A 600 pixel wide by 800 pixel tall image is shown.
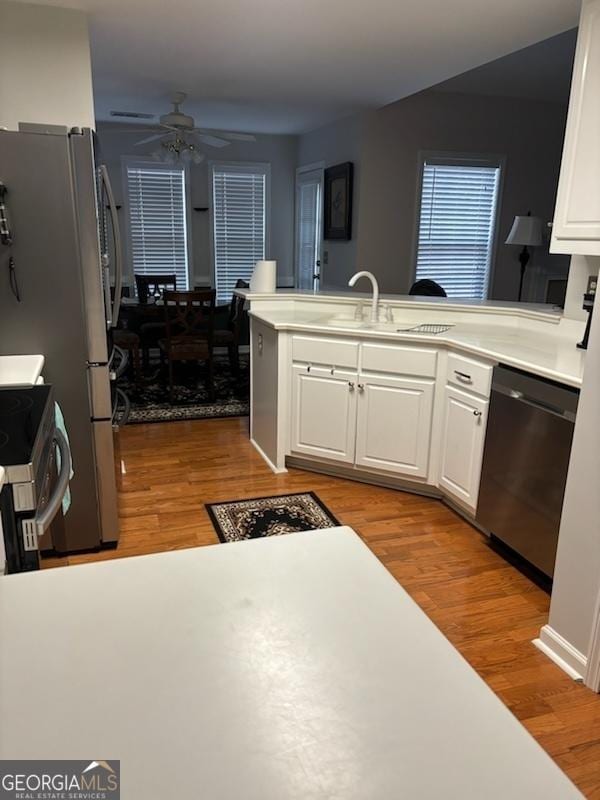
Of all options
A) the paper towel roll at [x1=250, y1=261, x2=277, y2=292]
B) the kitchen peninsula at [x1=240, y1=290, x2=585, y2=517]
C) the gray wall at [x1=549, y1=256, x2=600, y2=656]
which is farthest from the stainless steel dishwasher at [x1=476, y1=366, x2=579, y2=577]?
the paper towel roll at [x1=250, y1=261, x2=277, y2=292]

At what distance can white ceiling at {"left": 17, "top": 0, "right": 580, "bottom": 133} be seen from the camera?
289cm

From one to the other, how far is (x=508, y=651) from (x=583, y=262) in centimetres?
195

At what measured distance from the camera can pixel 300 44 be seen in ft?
11.4

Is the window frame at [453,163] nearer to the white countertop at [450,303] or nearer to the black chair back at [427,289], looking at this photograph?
the black chair back at [427,289]

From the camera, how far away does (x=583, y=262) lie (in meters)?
3.01

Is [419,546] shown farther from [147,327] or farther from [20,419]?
[147,327]

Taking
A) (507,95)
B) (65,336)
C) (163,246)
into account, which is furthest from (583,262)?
(163,246)

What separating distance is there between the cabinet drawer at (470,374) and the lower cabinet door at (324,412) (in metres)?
0.57

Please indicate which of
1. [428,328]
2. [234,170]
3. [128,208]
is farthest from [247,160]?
[428,328]

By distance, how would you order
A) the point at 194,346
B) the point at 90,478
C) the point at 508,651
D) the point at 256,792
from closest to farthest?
1. the point at 256,792
2. the point at 508,651
3. the point at 90,478
4. the point at 194,346

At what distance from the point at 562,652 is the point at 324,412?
1.79m

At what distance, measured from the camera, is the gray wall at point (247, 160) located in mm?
6707

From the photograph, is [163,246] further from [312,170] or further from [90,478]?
[90,478]

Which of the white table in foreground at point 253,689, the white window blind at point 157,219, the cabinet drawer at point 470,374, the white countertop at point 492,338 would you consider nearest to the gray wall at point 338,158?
the white window blind at point 157,219
